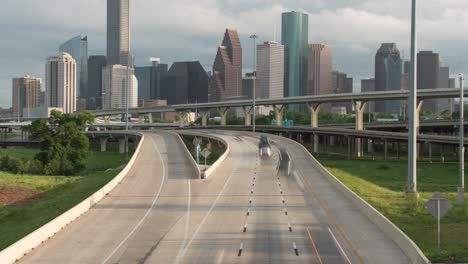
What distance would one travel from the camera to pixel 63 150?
7544 centimetres

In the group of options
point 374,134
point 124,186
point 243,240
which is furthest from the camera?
point 374,134

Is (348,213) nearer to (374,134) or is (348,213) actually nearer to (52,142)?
(52,142)

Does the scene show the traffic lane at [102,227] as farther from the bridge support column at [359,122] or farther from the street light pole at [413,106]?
the bridge support column at [359,122]

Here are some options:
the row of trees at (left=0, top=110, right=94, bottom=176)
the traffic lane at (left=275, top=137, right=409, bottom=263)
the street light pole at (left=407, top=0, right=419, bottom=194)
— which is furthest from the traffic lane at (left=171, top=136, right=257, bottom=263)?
the row of trees at (left=0, top=110, right=94, bottom=176)

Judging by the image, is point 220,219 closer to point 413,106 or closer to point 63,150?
point 413,106

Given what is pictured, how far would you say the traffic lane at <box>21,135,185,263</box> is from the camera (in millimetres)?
21688

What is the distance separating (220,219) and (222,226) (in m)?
1.88

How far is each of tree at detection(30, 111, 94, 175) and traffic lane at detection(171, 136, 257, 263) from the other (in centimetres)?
2849

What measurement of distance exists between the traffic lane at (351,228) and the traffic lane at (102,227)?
922 centimetres

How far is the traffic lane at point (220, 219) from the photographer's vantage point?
2152 centimetres

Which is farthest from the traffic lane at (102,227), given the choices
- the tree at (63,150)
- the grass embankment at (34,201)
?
the tree at (63,150)

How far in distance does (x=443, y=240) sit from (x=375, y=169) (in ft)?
181

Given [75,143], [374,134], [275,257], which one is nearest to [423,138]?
[374,134]

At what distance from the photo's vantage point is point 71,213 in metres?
29.2
